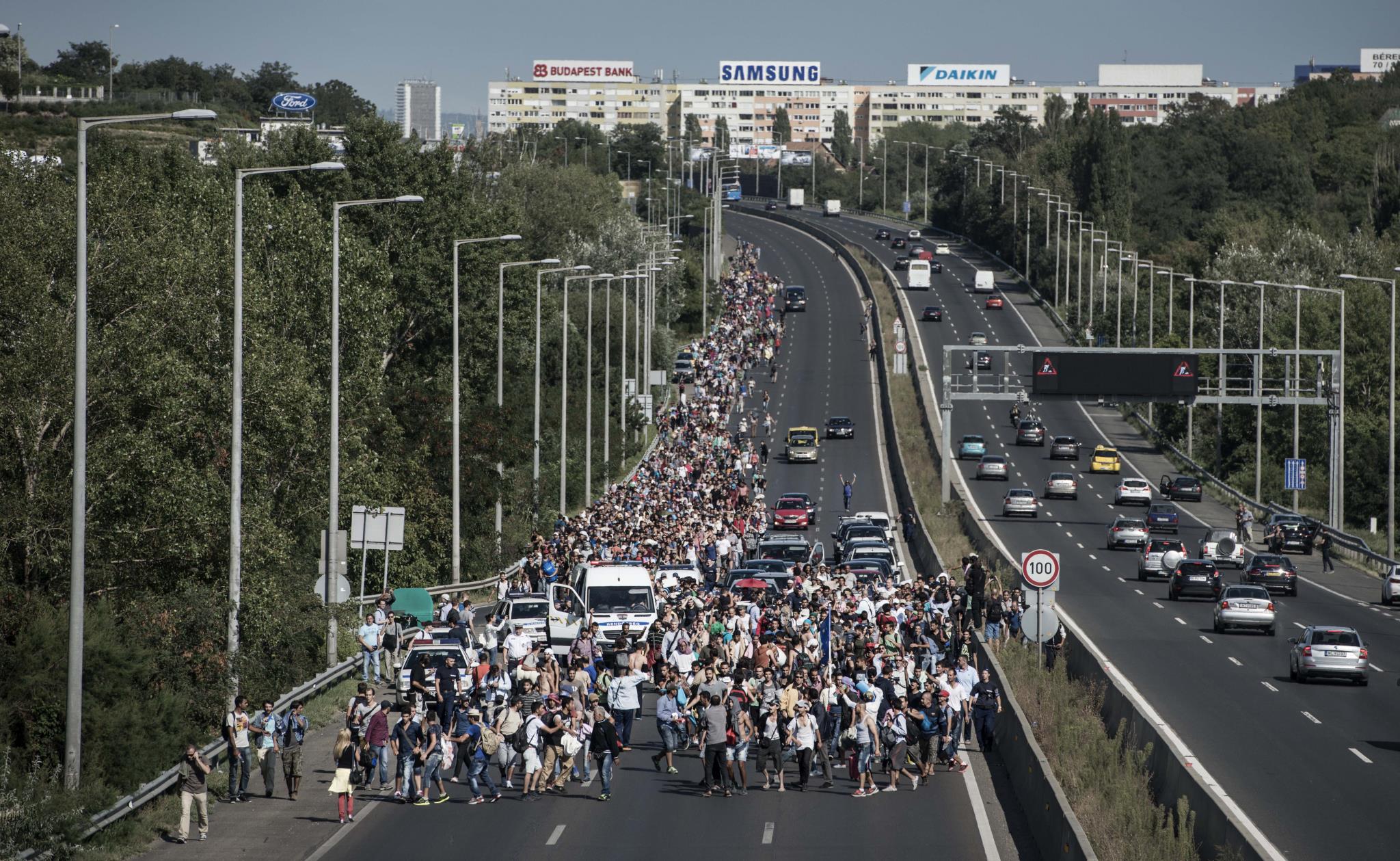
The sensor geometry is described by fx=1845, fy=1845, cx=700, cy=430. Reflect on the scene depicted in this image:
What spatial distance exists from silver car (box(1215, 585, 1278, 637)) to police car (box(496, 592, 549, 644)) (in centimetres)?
1605

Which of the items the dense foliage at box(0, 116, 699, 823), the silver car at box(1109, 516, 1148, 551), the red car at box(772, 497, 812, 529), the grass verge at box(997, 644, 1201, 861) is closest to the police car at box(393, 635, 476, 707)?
the dense foliage at box(0, 116, 699, 823)

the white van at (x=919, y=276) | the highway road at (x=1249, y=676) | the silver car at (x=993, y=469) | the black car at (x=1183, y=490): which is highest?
the white van at (x=919, y=276)

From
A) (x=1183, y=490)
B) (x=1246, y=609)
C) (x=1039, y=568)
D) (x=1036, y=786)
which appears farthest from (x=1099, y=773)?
(x=1183, y=490)

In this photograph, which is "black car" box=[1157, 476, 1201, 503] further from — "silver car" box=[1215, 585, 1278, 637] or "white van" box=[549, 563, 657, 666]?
"white van" box=[549, 563, 657, 666]

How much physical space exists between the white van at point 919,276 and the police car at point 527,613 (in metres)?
107

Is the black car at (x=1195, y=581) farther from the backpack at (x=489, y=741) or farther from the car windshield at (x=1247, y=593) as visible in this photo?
the backpack at (x=489, y=741)

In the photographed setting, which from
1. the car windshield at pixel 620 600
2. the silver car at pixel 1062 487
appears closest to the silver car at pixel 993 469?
the silver car at pixel 1062 487

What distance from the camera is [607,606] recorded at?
1389 inches

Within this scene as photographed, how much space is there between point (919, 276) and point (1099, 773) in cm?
12046

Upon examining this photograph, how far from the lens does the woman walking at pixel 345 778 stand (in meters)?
21.5

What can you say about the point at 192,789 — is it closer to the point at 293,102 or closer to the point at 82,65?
the point at 293,102

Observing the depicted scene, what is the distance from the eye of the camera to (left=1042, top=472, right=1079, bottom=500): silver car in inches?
2950

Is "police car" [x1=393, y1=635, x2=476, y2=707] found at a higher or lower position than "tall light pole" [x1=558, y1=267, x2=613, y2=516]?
lower

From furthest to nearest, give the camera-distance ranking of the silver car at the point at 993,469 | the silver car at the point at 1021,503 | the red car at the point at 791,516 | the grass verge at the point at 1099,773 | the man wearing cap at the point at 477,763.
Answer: the silver car at the point at 993,469 → the silver car at the point at 1021,503 → the red car at the point at 791,516 → the man wearing cap at the point at 477,763 → the grass verge at the point at 1099,773
